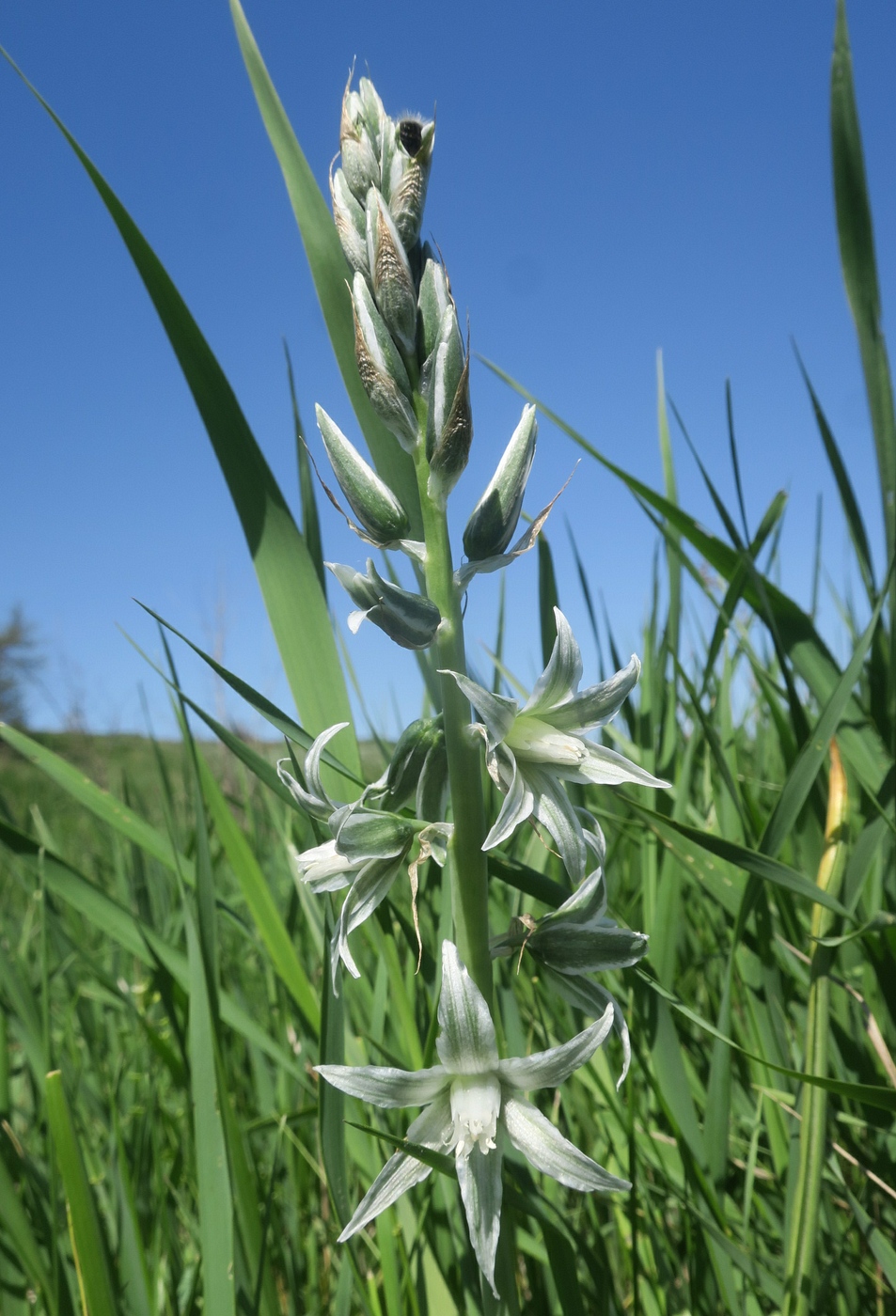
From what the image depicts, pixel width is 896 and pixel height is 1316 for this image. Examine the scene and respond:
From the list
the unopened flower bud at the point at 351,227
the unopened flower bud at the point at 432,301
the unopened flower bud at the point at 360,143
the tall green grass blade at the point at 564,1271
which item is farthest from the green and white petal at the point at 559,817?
the unopened flower bud at the point at 360,143

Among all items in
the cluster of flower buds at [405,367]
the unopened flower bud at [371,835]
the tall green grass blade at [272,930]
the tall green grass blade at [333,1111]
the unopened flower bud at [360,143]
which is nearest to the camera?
the tall green grass blade at [333,1111]

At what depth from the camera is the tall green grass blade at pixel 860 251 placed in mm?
1333

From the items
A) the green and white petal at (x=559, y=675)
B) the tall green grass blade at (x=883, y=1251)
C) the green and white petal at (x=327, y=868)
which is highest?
the green and white petal at (x=559, y=675)

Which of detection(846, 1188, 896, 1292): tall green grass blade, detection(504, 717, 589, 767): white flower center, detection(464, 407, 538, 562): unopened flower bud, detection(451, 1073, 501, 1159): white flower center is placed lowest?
detection(846, 1188, 896, 1292): tall green grass blade

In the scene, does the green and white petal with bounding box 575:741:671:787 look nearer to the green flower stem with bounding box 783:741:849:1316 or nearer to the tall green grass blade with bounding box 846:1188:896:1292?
the green flower stem with bounding box 783:741:849:1316

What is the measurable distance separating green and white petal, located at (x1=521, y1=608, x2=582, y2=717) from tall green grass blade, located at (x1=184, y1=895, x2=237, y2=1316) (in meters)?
0.58

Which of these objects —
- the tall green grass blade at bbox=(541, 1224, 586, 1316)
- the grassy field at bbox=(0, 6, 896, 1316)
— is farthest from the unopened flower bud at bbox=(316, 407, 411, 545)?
the tall green grass blade at bbox=(541, 1224, 586, 1316)

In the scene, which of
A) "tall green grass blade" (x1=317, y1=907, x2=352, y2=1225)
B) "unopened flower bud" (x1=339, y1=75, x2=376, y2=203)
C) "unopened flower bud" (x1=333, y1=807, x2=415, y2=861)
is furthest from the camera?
"unopened flower bud" (x1=339, y1=75, x2=376, y2=203)

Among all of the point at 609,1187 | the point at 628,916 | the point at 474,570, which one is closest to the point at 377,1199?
the point at 609,1187

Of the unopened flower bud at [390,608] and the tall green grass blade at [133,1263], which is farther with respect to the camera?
the tall green grass blade at [133,1263]

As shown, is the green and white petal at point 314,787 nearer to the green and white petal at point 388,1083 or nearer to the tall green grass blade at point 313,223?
the green and white petal at point 388,1083

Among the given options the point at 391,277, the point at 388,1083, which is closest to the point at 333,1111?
the point at 388,1083

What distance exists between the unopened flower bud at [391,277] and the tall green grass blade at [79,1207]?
106 centimetres

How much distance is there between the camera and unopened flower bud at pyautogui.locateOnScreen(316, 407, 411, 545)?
1.16m
